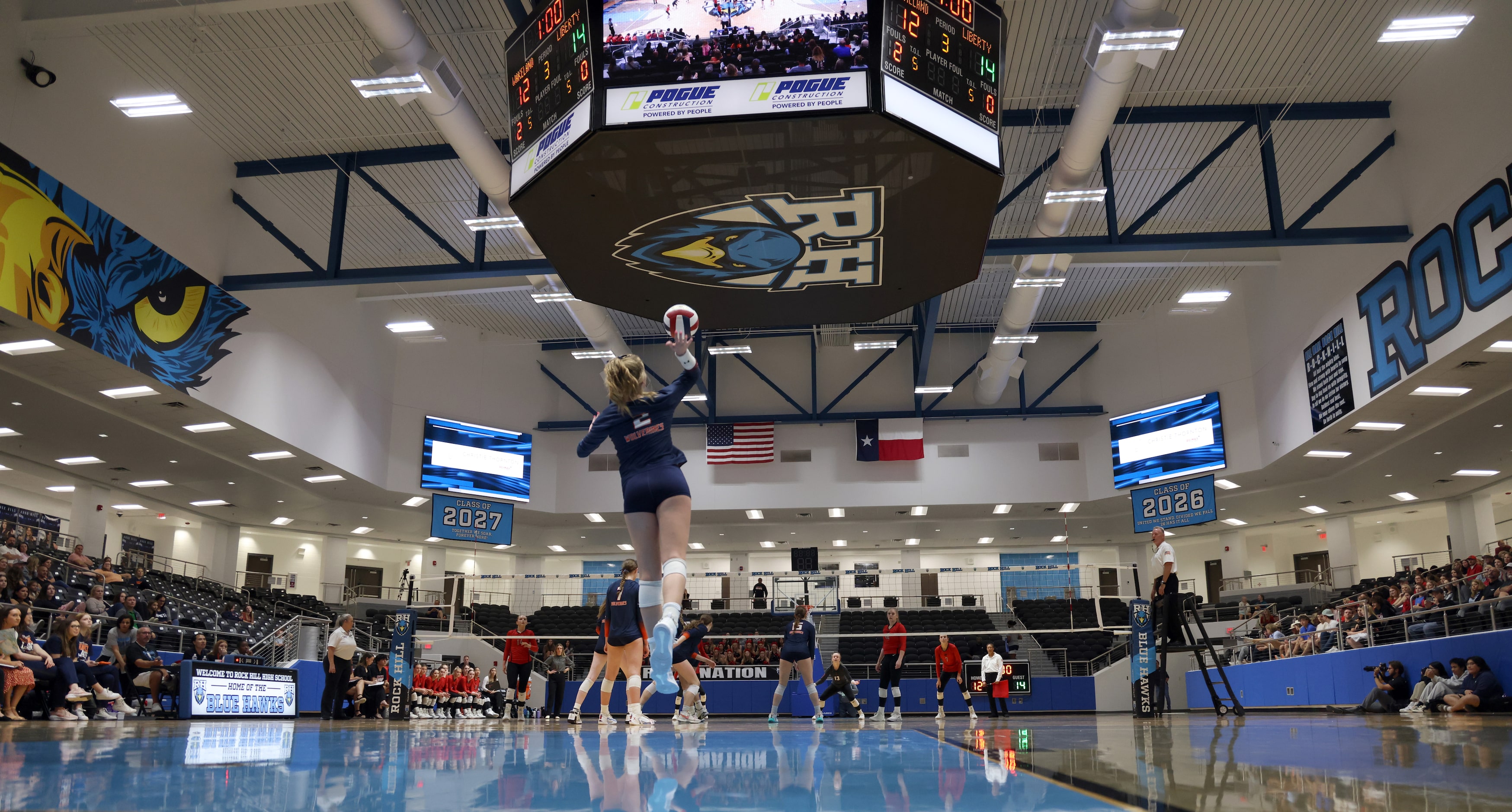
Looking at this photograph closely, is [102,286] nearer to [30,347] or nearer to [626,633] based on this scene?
[30,347]

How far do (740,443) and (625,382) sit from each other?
80.2 feet

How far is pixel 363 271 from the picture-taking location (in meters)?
16.4

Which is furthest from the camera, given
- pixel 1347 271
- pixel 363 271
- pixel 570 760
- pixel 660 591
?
pixel 1347 271

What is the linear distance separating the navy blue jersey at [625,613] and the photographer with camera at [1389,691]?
10992mm

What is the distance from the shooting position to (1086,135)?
13.6m

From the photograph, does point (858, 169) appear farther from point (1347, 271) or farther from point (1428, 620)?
point (1347, 271)

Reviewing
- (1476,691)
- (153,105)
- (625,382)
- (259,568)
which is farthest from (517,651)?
(259,568)

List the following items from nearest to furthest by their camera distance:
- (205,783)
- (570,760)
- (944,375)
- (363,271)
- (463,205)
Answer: (205,783), (570,760), (363,271), (463,205), (944,375)

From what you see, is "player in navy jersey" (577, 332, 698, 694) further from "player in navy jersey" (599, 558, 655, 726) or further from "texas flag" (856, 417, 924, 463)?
"texas flag" (856, 417, 924, 463)

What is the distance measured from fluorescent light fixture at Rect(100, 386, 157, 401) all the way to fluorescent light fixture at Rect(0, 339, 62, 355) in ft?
6.76

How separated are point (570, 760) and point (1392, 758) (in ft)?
10.3

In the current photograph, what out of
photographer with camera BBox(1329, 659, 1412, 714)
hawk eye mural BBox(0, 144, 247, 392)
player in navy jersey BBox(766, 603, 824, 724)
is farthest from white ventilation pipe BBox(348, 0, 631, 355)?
photographer with camera BBox(1329, 659, 1412, 714)

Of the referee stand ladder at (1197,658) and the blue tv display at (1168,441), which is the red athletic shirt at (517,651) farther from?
the blue tv display at (1168,441)

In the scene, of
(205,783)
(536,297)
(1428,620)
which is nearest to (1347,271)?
(1428,620)
